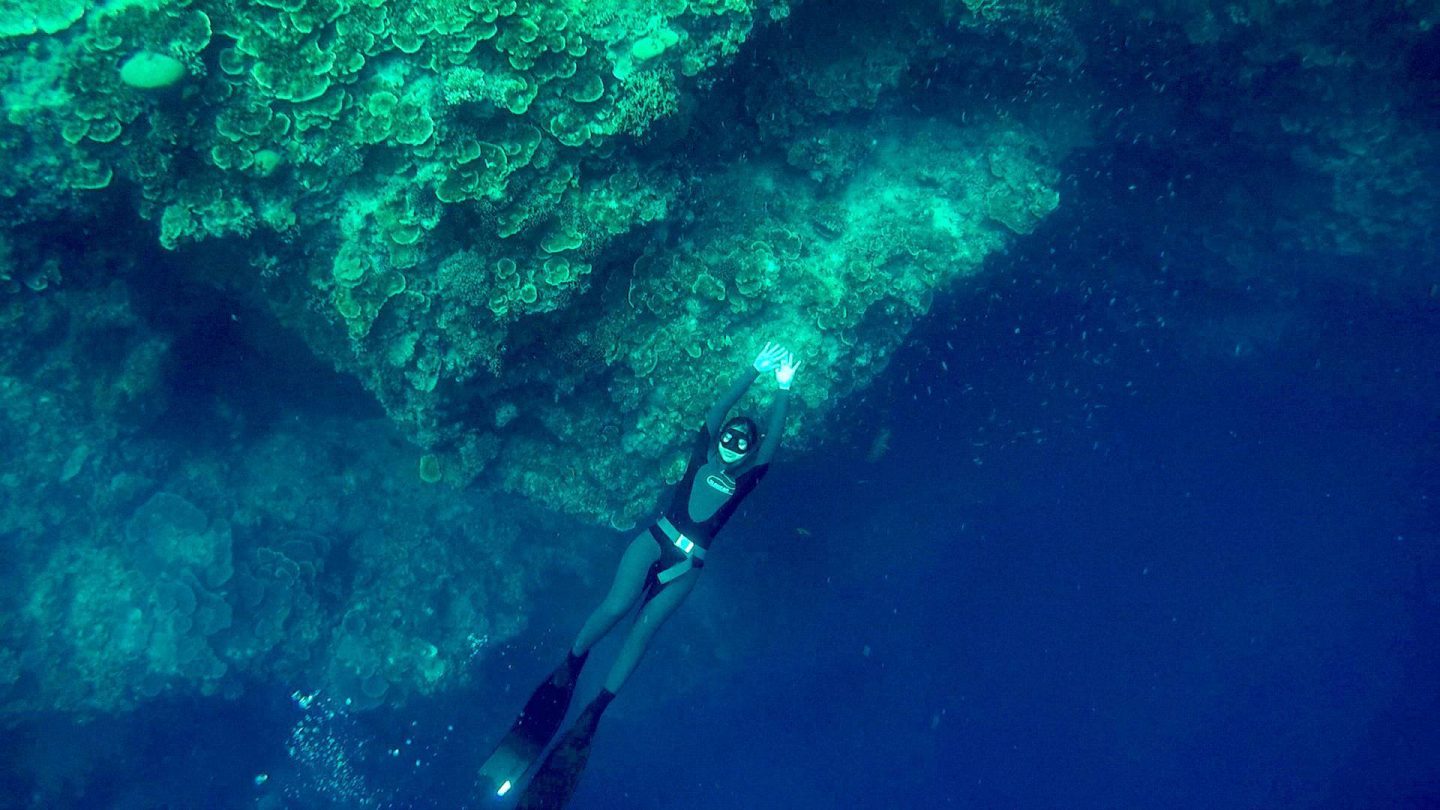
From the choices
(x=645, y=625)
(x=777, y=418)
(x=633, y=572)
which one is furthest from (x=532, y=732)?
(x=777, y=418)

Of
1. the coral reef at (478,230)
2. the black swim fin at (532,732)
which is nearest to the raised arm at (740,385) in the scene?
the coral reef at (478,230)

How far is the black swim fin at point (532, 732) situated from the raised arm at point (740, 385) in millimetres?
2528

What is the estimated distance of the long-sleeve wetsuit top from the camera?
5477mm

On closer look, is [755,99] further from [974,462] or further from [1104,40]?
[974,462]

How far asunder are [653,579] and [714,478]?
124 centimetres

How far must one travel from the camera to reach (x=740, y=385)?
541 centimetres

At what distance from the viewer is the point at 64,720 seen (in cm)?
821

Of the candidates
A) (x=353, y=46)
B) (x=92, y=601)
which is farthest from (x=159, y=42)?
(x=92, y=601)

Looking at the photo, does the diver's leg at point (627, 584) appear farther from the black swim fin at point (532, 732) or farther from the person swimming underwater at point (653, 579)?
the black swim fin at point (532, 732)

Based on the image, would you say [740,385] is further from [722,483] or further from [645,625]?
[645,625]

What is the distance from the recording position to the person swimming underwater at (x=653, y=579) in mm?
5082

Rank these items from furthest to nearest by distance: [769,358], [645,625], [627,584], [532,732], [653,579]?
[653,579]
[627,584]
[645,625]
[769,358]
[532,732]

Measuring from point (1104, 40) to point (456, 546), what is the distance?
A: 35.5ft

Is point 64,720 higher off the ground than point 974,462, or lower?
higher
